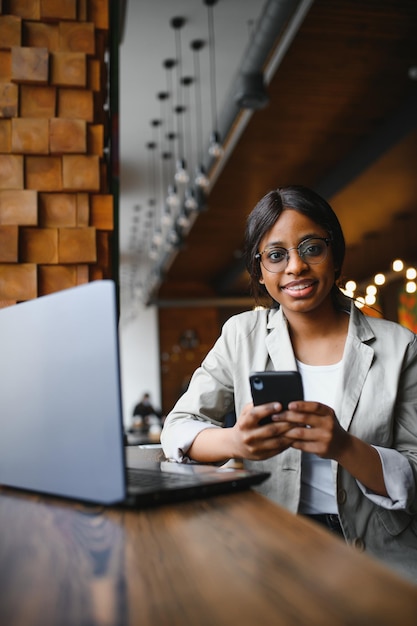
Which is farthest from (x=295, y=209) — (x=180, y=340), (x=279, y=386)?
(x=180, y=340)

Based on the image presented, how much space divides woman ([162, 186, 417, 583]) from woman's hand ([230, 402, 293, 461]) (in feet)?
0.05

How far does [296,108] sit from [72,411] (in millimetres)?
5100

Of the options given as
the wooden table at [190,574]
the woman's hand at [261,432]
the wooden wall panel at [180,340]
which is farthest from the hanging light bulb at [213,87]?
the wooden wall panel at [180,340]

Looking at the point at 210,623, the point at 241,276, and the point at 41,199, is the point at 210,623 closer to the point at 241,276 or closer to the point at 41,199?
the point at 41,199

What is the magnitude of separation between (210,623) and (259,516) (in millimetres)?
324

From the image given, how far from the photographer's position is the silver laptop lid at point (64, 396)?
0.80 m

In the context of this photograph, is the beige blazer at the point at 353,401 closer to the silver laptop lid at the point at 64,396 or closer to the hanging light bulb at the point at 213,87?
the silver laptop lid at the point at 64,396

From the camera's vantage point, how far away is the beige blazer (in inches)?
52.9

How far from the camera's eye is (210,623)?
18.0 inches

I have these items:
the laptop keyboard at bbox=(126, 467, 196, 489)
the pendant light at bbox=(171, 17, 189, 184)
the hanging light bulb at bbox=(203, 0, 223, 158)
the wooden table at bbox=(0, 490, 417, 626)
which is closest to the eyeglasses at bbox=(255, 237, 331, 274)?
the laptop keyboard at bbox=(126, 467, 196, 489)

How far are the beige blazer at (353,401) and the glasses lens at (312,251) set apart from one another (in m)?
0.18

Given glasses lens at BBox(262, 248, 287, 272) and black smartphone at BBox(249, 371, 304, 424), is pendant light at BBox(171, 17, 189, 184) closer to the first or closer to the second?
glasses lens at BBox(262, 248, 287, 272)

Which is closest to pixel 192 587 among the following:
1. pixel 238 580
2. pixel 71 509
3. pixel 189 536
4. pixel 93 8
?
pixel 238 580

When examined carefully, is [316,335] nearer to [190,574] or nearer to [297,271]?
[297,271]
